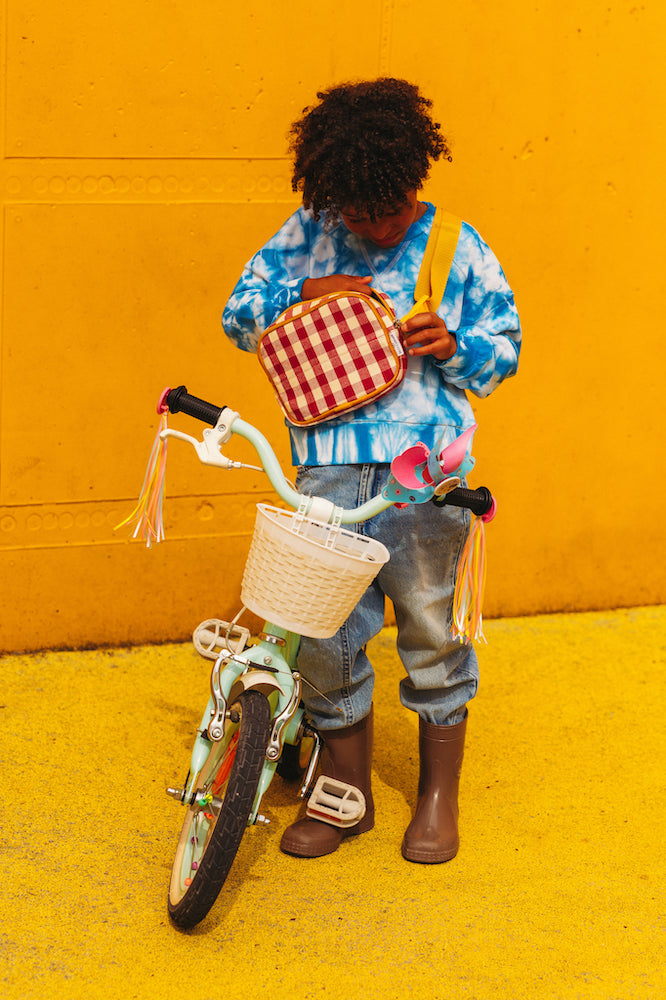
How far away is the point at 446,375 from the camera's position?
2.63 metres

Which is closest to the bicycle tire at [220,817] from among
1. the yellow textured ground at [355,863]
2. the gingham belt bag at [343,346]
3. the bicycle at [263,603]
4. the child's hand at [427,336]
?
the bicycle at [263,603]

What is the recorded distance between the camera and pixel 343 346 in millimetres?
2496

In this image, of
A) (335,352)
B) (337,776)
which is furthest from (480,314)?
(337,776)

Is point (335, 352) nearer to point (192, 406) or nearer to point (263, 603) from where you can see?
point (192, 406)

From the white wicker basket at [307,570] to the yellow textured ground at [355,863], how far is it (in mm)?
733

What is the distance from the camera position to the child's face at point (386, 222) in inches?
97.3

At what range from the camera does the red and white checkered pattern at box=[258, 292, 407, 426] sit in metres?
2.47

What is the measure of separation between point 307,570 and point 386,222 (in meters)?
0.79

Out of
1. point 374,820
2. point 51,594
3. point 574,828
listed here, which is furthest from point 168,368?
point 574,828

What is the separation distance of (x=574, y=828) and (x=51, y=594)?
1889 mm

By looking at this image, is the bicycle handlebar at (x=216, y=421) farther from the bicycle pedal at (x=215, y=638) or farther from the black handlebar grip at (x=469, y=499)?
the bicycle pedal at (x=215, y=638)

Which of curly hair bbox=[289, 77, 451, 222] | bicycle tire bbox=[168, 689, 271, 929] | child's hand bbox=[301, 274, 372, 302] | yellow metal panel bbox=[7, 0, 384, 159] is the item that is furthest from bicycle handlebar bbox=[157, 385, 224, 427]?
yellow metal panel bbox=[7, 0, 384, 159]

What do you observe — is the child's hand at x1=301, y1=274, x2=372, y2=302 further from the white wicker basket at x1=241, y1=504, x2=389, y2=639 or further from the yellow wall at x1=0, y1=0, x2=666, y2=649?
the yellow wall at x1=0, y1=0, x2=666, y2=649

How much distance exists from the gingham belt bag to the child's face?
0.08 meters
